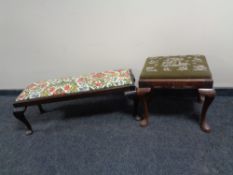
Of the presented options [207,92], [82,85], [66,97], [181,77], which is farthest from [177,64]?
[66,97]

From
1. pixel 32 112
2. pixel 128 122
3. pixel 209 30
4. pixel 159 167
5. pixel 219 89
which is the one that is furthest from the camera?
pixel 32 112

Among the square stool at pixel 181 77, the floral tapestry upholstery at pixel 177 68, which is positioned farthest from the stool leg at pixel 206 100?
the floral tapestry upholstery at pixel 177 68

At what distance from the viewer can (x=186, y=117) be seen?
1580 mm

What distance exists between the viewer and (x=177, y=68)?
133 centimetres

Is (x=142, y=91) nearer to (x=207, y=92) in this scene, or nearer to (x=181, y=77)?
(x=181, y=77)

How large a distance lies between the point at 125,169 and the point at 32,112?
4.05 ft

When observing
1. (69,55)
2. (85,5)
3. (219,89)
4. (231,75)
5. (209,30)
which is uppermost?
(85,5)

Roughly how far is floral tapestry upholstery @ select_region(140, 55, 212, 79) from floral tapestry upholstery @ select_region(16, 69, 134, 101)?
190mm

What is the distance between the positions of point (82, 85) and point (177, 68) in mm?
740

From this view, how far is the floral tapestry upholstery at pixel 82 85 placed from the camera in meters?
1.46

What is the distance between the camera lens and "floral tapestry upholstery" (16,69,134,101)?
146 cm

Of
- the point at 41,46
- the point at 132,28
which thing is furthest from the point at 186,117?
the point at 41,46

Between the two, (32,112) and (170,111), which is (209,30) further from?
(32,112)

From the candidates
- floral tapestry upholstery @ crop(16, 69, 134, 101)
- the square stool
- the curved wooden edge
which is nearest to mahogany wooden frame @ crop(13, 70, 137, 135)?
floral tapestry upholstery @ crop(16, 69, 134, 101)
